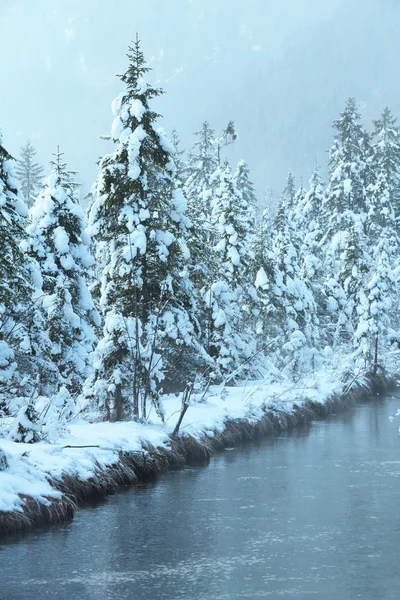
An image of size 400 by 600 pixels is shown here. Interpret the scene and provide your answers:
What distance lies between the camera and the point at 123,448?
59.3 ft

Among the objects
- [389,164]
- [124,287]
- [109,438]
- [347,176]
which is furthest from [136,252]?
[389,164]

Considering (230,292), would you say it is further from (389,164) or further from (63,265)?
(389,164)

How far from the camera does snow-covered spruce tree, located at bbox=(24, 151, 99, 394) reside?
22.4 meters

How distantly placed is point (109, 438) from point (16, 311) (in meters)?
4.13

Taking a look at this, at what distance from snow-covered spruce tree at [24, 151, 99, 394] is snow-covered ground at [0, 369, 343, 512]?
8.97 feet

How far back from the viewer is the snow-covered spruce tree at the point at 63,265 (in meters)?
22.4

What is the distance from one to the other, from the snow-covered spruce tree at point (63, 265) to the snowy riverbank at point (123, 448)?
2.86 metres

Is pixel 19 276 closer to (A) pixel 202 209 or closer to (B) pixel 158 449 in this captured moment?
(B) pixel 158 449

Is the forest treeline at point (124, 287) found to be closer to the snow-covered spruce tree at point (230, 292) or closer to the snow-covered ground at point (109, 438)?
the snow-covered spruce tree at point (230, 292)

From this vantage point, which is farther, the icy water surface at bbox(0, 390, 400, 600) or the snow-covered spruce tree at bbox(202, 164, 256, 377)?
the snow-covered spruce tree at bbox(202, 164, 256, 377)

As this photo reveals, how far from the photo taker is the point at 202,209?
1391 inches

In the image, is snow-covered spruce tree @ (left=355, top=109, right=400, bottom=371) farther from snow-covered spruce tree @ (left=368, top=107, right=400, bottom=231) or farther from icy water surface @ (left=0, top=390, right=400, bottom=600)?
icy water surface @ (left=0, top=390, right=400, bottom=600)

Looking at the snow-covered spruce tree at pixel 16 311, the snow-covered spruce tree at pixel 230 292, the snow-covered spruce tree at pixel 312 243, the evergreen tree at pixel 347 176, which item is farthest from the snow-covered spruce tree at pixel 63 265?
the evergreen tree at pixel 347 176

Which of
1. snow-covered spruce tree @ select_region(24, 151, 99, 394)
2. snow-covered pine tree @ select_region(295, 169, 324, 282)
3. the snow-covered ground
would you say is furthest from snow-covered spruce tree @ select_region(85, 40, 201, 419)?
snow-covered pine tree @ select_region(295, 169, 324, 282)
